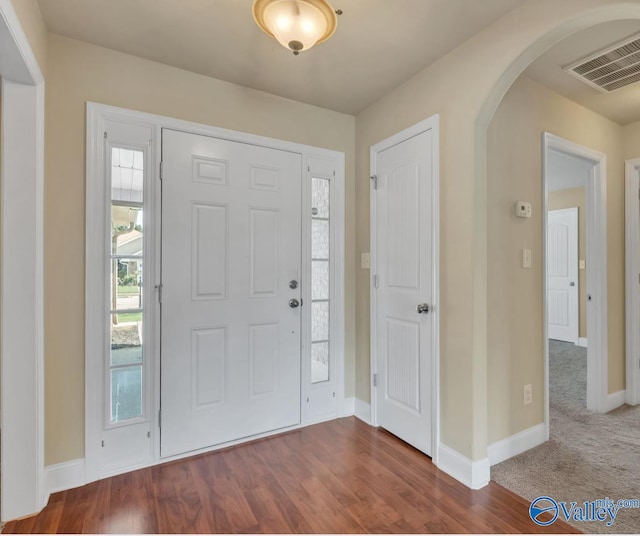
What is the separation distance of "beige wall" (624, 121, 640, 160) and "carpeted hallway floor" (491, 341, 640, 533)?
2.22 metres

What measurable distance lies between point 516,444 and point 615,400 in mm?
1490

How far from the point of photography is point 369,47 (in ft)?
6.66

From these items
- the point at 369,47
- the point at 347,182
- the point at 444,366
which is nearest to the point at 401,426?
the point at 444,366

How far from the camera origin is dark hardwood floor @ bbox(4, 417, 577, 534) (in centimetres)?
163

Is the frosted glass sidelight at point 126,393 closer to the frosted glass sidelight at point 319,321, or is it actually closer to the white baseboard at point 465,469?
the frosted glass sidelight at point 319,321

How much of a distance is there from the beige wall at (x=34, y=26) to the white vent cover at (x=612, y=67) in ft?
9.62

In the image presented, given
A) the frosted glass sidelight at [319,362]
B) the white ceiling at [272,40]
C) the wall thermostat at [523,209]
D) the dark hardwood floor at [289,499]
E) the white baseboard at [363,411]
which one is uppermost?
the white ceiling at [272,40]

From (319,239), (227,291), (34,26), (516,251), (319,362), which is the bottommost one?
(319,362)

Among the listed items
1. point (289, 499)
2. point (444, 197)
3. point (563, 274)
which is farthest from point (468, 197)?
point (563, 274)

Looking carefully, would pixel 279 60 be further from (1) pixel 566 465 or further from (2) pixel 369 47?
(1) pixel 566 465

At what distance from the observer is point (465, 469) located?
1.95 m

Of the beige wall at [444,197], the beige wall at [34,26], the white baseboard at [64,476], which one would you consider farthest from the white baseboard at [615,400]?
the beige wall at [34,26]

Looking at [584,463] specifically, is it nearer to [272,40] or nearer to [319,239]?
[319,239]

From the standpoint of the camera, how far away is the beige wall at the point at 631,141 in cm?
304
